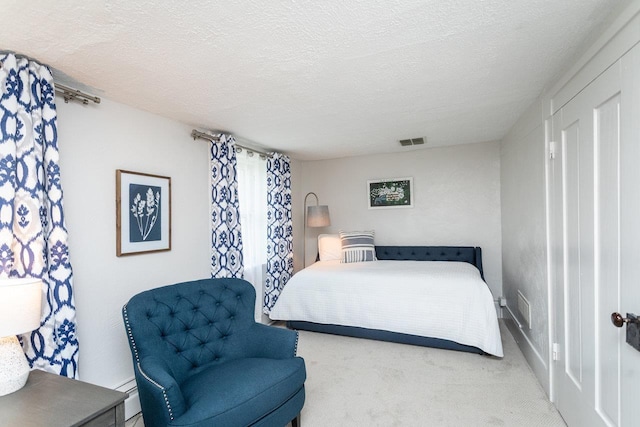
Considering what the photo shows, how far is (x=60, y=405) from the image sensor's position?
1306 mm

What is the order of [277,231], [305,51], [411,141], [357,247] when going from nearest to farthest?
1. [305,51]
2. [411,141]
3. [277,231]
4. [357,247]

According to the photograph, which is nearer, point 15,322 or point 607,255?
point 15,322

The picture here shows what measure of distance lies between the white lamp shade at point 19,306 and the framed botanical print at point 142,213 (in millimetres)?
940

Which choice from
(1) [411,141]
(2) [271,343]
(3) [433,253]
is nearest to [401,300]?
(3) [433,253]

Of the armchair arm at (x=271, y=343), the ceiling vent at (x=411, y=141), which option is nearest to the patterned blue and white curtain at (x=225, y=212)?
the armchair arm at (x=271, y=343)

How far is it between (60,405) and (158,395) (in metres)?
0.36

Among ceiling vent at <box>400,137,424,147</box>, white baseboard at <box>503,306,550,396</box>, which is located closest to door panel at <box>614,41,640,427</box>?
white baseboard at <box>503,306,550,396</box>

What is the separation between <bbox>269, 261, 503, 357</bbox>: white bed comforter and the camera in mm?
3027

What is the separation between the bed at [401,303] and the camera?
3.04m

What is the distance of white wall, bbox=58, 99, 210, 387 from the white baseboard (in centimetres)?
298

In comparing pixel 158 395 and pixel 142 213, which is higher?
pixel 142 213

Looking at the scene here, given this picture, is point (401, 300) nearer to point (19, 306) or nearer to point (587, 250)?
point (587, 250)

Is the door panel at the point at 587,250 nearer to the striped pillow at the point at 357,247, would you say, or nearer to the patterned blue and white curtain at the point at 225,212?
the striped pillow at the point at 357,247

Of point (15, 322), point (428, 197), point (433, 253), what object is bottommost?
point (433, 253)
